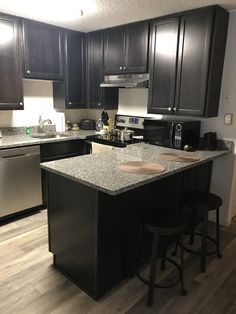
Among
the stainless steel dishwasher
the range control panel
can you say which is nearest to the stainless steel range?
the range control panel

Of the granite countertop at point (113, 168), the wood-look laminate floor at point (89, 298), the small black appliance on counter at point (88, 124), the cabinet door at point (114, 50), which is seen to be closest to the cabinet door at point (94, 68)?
the cabinet door at point (114, 50)

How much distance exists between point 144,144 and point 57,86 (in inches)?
62.8

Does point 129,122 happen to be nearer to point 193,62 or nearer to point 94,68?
point 94,68

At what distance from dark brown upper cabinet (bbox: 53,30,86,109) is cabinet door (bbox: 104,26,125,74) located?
42 centimetres

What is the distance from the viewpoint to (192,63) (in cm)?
270

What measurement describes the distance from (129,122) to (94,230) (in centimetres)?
226

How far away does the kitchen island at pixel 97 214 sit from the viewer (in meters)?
1.71

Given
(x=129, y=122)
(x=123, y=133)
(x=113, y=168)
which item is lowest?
(x=113, y=168)

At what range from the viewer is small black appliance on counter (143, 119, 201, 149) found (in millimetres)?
2805

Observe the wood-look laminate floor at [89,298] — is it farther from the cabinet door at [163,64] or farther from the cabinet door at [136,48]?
the cabinet door at [136,48]

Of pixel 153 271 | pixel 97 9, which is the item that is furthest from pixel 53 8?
pixel 153 271

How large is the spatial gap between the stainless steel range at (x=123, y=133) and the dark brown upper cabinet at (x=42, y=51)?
1.00 m

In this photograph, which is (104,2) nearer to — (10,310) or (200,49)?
(200,49)

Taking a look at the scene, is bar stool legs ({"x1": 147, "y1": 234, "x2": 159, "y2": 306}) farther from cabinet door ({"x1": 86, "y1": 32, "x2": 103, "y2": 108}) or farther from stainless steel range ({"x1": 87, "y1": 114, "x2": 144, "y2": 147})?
cabinet door ({"x1": 86, "y1": 32, "x2": 103, "y2": 108})
